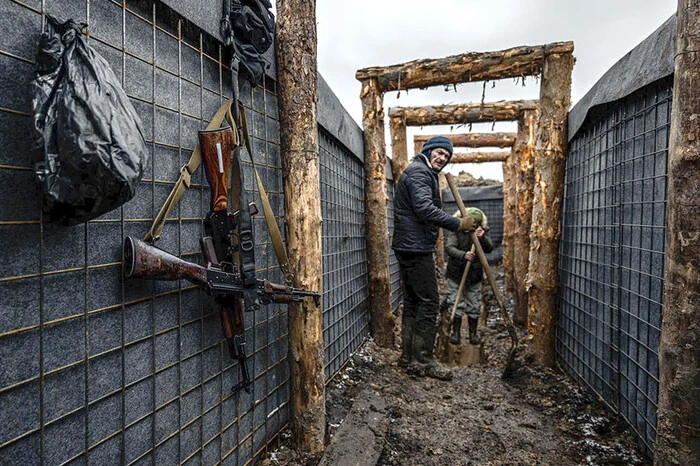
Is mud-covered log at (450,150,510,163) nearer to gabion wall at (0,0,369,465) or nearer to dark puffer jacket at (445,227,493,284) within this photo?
dark puffer jacket at (445,227,493,284)

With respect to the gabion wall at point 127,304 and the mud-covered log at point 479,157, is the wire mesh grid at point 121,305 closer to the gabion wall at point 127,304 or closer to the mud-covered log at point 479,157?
the gabion wall at point 127,304

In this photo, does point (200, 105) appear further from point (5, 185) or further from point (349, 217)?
point (349, 217)

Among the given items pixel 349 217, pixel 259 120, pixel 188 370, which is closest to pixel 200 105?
pixel 259 120

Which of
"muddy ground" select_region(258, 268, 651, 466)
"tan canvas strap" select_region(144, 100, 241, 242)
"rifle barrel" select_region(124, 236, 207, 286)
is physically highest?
"tan canvas strap" select_region(144, 100, 241, 242)

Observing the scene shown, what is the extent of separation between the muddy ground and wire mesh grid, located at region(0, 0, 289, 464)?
838mm

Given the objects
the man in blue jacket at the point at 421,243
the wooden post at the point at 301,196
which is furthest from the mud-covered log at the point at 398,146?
the wooden post at the point at 301,196

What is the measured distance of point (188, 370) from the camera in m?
1.86

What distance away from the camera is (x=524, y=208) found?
6.00 m

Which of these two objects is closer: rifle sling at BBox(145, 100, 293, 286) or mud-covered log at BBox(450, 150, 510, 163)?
rifle sling at BBox(145, 100, 293, 286)

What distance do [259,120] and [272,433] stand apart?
6.44ft

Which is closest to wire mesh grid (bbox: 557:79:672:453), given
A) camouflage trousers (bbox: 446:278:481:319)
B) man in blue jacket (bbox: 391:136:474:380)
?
man in blue jacket (bbox: 391:136:474:380)

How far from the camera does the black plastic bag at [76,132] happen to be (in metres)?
1.11

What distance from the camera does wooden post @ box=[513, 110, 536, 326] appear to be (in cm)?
598

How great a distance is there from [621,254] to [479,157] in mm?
9307
